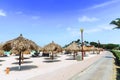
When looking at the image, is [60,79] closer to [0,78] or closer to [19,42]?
[0,78]

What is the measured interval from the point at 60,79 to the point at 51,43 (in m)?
24.4

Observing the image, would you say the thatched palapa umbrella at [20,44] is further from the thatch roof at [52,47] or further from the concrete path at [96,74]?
the thatch roof at [52,47]

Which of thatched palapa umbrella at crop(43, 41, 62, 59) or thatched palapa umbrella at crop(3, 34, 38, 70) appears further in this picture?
thatched palapa umbrella at crop(43, 41, 62, 59)

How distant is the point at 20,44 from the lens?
27.0 metres

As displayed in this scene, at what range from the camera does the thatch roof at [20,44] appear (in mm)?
26967

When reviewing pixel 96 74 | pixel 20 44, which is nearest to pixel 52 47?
pixel 20 44

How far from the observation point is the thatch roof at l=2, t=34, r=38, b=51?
88.5ft

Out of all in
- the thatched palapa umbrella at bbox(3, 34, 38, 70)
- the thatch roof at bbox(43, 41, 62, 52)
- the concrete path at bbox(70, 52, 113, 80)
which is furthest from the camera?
the thatch roof at bbox(43, 41, 62, 52)

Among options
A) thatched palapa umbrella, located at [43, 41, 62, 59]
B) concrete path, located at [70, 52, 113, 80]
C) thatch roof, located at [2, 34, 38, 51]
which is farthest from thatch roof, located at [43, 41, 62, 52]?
concrete path, located at [70, 52, 113, 80]

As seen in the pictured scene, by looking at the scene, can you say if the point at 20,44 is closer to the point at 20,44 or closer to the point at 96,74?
the point at 20,44

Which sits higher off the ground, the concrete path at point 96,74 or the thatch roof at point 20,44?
the thatch roof at point 20,44

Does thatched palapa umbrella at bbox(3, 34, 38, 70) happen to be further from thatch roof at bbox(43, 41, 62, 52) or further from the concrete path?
thatch roof at bbox(43, 41, 62, 52)

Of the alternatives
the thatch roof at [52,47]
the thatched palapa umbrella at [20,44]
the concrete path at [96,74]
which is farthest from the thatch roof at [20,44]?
the thatch roof at [52,47]

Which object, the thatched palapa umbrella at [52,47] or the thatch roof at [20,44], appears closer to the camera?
the thatch roof at [20,44]
